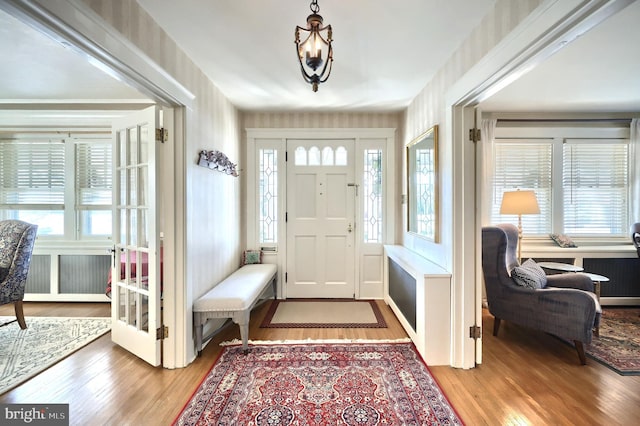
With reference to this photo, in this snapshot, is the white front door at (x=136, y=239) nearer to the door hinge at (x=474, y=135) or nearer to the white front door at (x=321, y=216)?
the white front door at (x=321, y=216)

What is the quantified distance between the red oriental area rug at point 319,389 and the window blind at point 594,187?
130 inches

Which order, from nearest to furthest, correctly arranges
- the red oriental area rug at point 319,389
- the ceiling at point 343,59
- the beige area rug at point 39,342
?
the red oriental area rug at point 319,389 < the ceiling at point 343,59 < the beige area rug at point 39,342

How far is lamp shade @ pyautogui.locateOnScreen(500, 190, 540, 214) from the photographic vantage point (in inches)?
125

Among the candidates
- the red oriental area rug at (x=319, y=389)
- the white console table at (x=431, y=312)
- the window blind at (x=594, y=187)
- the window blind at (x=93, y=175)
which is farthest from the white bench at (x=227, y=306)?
the window blind at (x=594, y=187)

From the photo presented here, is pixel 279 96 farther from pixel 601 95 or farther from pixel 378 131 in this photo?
pixel 601 95

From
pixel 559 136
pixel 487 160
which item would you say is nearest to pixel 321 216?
pixel 487 160

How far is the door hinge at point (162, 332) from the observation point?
7.21 feet

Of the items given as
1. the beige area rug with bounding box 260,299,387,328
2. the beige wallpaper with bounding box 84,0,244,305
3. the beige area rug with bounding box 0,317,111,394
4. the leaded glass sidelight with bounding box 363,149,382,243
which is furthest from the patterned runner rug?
the beige area rug with bounding box 0,317,111,394

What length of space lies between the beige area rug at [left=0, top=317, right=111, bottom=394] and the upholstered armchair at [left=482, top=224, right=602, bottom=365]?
4.03m

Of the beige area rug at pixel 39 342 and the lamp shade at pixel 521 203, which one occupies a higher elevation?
the lamp shade at pixel 521 203

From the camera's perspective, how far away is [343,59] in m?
2.34

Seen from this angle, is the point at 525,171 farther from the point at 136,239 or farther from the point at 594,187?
the point at 136,239

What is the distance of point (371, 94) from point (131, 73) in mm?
2325

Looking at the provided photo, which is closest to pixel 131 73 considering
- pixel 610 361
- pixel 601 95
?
pixel 610 361
